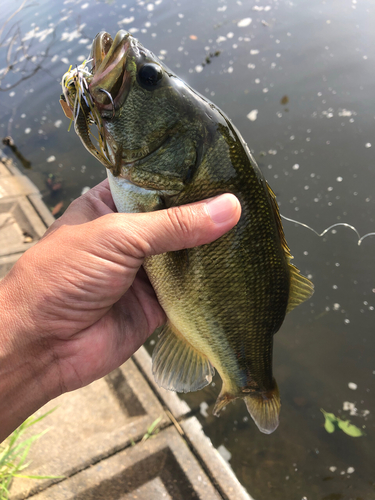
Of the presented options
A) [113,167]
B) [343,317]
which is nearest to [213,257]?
[113,167]

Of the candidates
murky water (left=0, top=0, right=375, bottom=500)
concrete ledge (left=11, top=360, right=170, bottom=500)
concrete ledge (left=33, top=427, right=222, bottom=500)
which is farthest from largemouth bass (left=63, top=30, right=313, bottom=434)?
murky water (left=0, top=0, right=375, bottom=500)

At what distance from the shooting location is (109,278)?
57.4 inches

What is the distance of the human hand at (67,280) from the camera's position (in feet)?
4.38

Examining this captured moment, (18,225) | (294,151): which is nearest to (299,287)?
(294,151)

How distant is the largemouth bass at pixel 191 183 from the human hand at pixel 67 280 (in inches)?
4.5

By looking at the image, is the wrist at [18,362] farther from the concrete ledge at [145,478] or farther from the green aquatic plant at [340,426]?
the green aquatic plant at [340,426]

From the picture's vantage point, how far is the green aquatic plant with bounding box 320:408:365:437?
8.52 feet

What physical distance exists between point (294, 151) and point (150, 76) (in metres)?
3.33

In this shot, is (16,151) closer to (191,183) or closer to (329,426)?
(191,183)

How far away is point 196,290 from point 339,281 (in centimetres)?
233

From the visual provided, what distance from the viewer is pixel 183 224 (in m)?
1.33

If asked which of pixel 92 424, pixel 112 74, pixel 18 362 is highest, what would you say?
pixel 112 74

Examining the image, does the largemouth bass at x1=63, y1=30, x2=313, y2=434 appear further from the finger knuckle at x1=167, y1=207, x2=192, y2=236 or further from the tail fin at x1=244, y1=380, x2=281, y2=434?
the tail fin at x1=244, y1=380, x2=281, y2=434

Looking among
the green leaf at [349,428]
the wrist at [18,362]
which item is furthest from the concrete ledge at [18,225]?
the green leaf at [349,428]
